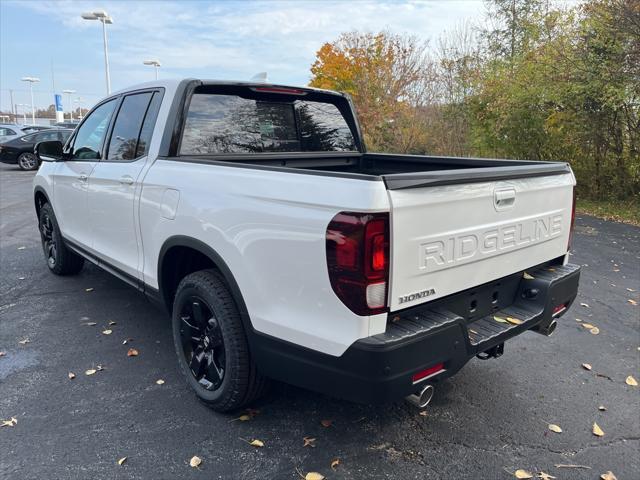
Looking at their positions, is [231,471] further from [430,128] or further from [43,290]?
[430,128]

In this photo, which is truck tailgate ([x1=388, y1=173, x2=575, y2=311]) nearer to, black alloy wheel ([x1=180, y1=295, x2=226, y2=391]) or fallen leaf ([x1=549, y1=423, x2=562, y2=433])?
fallen leaf ([x1=549, y1=423, x2=562, y2=433])

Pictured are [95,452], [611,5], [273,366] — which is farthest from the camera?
[611,5]

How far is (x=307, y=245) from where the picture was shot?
2.11 metres

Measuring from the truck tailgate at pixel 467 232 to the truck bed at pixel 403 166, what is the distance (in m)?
0.04

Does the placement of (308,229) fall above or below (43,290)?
above

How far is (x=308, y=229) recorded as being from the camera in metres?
2.10

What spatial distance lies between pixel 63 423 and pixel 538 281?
2.89 metres

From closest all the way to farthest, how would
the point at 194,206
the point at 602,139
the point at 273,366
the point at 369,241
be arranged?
the point at 369,241
the point at 273,366
the point at 194,206
the point at 602,139

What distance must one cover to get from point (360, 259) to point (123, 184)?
2.25 meters

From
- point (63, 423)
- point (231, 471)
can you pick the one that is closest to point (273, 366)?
point (231, 471)

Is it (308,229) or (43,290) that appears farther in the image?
(43,290)

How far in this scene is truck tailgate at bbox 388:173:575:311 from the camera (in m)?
2.06

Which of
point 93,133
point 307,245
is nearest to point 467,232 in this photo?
point 307,245

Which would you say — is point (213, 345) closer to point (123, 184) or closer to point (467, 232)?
point (123, 184)
